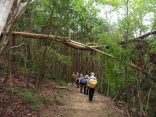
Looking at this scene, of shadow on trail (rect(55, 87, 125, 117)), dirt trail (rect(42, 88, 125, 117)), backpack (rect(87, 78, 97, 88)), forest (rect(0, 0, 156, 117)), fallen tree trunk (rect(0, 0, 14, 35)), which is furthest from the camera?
backpack (rect(87, 78, 97, 88))

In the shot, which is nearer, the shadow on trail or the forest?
the forest

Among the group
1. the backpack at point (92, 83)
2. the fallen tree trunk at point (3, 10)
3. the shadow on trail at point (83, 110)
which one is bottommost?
the shadow on trail at point (83, 110)

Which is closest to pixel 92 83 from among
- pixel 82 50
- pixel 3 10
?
pixel 82 50

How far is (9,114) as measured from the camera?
13.3 m

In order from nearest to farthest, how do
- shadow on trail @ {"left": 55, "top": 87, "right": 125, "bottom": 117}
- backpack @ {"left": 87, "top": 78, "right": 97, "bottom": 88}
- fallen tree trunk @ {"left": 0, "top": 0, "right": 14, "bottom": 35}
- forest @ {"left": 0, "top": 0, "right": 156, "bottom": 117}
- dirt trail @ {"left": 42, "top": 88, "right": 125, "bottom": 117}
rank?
fallen tree trunk @ {"left": 0, "top": 0, "right": 14, "bottom": 35} → forest @ {"left": 0, "top": 0, "right": 156, "bottom": 117} → dirt trail @ {"left": 42, "top": 88, "right": 125, "bottom": 117} → shadow on trail @ {"left": 55, "top": 87, "right": 125, "bottom": 117} → backpack @ {"left": 87, "top": 78, "right": 97, "bottom": 88}

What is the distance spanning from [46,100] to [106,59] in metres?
4.76

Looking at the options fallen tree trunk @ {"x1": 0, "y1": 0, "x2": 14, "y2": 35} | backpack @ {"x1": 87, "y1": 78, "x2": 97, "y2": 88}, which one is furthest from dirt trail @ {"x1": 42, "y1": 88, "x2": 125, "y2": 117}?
fallen tree trunk @ {"x1": 0, "y1": 0, "x2": 14, "y2": 35}

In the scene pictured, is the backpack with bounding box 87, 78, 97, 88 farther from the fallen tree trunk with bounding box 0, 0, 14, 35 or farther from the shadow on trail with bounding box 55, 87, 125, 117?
the fallen tree trunk with bounding box 0, 0, 14, 35

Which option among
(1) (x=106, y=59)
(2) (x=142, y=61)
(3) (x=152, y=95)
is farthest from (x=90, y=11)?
(1) (x=106, y=59)

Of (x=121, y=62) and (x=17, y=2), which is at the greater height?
(x=17, y=2)

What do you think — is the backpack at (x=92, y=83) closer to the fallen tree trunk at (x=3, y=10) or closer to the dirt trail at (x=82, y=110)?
the dirt trail at (x=82, y=110)

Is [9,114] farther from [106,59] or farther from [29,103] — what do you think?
[106,59]

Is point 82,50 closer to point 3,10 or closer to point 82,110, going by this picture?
point 82,110

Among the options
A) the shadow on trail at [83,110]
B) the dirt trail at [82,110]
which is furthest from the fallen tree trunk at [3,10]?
the shadow on trail at [83,110]
